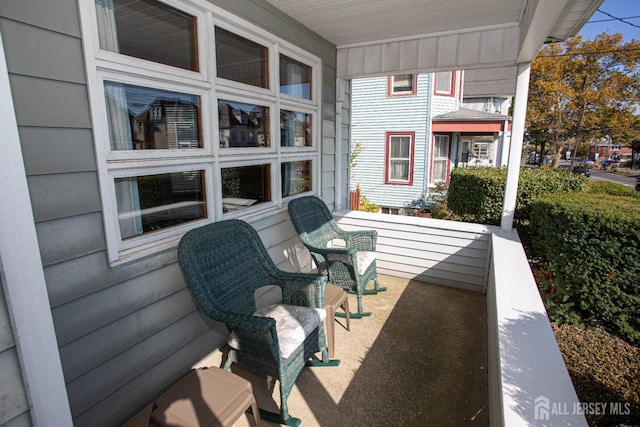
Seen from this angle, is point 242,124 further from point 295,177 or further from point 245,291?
point 245,291

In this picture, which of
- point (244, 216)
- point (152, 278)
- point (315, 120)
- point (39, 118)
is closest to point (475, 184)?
point (315, 120)

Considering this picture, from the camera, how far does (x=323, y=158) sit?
156 inches

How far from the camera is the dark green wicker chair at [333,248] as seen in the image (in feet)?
9.96

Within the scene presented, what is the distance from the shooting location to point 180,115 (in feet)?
6.91

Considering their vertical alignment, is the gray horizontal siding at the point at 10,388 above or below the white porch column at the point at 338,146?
below

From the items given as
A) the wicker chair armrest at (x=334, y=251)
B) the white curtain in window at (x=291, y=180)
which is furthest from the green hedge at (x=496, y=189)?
the white curtain in window at (x=291, y=180)

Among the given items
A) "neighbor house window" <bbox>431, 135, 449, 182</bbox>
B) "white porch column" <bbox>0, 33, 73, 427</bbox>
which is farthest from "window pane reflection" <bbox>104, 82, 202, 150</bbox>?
"neighbor house window" <bbox>431, 135, 449, 182</bbox>

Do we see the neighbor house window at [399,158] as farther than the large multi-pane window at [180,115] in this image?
Yes

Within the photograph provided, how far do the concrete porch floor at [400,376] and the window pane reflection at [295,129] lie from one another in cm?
180

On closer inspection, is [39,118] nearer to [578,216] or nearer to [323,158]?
[323,158]

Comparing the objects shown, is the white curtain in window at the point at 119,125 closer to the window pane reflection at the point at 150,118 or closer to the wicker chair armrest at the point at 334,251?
the window pane reflection at the point at 150,118

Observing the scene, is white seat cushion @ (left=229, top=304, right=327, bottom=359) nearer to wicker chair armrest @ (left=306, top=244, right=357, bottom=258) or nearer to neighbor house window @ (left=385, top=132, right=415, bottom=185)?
wicker chair armrest @ (left=306, top=244, right=357, bottom=258)

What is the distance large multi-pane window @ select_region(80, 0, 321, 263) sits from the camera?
1.69 metres

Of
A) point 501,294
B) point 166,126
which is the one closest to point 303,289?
point 501,294
